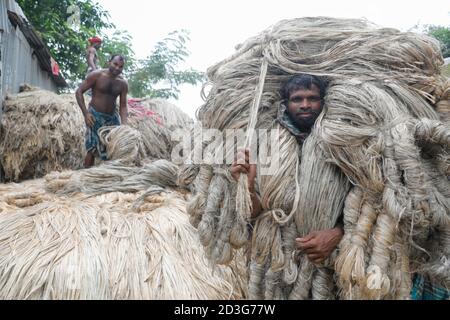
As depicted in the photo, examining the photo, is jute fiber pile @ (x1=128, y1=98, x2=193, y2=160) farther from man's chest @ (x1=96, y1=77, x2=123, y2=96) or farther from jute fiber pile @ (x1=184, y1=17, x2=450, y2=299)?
jute fiber pile @ (x1=184, y1=17, x2=450, y2=299)

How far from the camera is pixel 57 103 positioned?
6410 mm

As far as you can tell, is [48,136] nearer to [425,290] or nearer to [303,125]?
[303,125]

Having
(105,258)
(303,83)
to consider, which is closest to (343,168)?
(303,83)

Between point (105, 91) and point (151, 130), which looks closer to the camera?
point (105, 91)

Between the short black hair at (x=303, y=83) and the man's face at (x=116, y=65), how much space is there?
3.46 m

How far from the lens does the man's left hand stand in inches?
79.3

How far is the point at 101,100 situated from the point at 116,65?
455 mm

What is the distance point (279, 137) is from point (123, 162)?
2.94 meters

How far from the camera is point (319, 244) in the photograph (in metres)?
2.01

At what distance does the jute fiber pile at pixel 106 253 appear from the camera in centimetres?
255

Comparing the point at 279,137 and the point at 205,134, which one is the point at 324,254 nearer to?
the point at 279,137

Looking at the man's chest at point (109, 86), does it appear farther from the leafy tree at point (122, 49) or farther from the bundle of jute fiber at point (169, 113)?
the leafy tree at point (122, 49)

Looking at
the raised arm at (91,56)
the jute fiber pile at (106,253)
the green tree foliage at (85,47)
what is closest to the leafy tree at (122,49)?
the green tree foliage at (85,47)

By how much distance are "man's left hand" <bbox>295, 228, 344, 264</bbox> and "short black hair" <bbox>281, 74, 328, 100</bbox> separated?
620 millimetres
